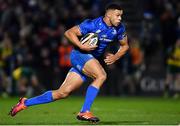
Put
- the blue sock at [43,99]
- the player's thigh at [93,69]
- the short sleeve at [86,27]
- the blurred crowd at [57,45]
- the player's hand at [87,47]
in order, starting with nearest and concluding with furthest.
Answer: the player's thigh at [93,69]
the player's hand at [87,47]
the short sleeve at [86,27]
the blue sock at [43,99]
the blurred crowd at [57,45]

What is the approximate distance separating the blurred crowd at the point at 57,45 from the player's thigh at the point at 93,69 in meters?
11.5

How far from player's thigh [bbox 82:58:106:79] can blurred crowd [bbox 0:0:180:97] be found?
11520mm

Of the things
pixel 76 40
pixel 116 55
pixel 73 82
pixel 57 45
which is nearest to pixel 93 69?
pixel 73 82

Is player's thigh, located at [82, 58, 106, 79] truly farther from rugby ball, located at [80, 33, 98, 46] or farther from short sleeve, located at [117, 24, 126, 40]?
short sleeve, located at [117, 24, 126, 40]

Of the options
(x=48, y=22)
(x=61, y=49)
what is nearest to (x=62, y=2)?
(x=48, y=22)

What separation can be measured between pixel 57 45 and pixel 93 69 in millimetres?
13240

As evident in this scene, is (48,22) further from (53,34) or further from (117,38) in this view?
(117,38)

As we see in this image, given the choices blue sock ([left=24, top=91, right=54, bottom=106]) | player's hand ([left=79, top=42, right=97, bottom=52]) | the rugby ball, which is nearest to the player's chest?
the rugby ball

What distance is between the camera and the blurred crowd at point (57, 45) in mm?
23594

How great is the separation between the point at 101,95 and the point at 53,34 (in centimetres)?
296

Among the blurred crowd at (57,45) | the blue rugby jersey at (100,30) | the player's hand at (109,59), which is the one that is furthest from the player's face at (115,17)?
the blurred crowd at (57,45)

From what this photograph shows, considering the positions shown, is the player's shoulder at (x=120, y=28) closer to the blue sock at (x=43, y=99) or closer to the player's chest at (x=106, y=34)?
the player's chest at (x=106, y=34)

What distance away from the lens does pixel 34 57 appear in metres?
24.2

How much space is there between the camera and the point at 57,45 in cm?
2455
